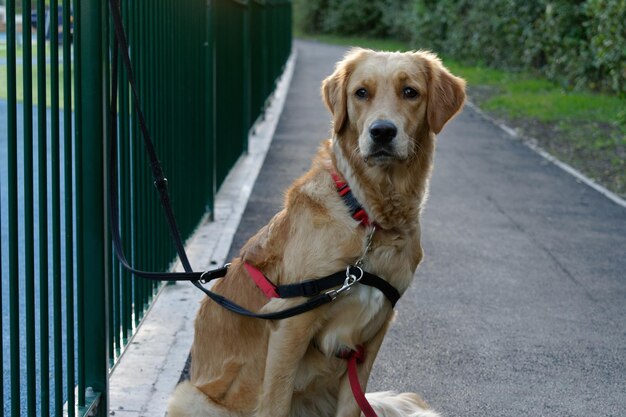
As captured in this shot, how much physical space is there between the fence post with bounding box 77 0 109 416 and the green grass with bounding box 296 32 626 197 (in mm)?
8309

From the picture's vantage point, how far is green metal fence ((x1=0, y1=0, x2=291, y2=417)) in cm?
301

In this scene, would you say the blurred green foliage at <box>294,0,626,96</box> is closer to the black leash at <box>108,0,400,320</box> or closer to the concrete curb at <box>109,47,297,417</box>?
→ the concrete curb at <box>109,47,297,417</box>

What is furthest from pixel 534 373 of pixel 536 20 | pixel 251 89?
pixel 536 20

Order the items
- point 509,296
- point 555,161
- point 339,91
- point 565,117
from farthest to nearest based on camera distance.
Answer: point 565,117 → point 555,161 → point 509,296 → point 339,91

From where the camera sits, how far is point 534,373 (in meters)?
5.12

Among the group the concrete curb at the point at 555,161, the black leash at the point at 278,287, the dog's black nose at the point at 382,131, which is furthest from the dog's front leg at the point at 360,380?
the concrete curb at the point at 555,161

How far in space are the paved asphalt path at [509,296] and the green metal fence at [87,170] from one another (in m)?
1.40

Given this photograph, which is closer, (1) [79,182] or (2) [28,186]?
→ (2) [28,186]

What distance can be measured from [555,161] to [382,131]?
31.4ft

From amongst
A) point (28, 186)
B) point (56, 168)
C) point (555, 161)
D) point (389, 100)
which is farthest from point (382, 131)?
point (555, 161)

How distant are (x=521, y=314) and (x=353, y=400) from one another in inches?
107

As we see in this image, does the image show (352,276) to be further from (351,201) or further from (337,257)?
(351,201)

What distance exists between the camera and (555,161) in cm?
1282

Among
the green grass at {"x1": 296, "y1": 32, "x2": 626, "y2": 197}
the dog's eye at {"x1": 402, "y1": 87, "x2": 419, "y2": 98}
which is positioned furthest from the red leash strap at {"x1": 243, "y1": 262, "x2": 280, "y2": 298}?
the green grass at {"x1": 296, "y1": 32, "x2": 626, "y2": 197}
